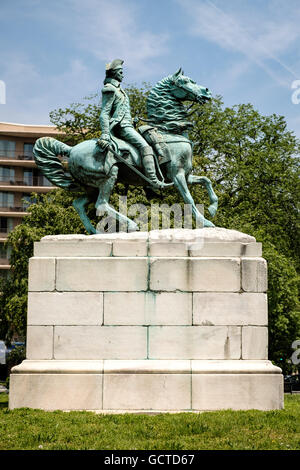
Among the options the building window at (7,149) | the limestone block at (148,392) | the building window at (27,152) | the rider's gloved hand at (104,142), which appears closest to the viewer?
the limestone block at (148,392)

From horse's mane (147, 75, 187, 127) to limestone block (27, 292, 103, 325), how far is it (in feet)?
12.7

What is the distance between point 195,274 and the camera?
9977mm

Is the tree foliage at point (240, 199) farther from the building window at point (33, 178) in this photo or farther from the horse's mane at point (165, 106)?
the building window at point (33, 178)

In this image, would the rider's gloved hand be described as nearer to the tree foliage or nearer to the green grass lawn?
the green grass lawn

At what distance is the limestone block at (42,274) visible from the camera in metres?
10.1

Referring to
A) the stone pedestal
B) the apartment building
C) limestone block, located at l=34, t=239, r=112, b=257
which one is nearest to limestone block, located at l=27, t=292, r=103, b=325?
the stone pedestal

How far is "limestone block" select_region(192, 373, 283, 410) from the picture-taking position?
9.47 m

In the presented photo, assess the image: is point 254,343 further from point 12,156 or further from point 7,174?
point 7,174

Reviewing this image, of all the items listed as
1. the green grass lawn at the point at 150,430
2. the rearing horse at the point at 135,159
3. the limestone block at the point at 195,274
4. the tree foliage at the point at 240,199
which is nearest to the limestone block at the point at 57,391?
the green grass lawn at the point at 150,430

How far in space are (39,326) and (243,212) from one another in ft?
69.6

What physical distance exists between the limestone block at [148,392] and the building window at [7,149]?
184ft

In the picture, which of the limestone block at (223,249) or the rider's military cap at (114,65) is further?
the rider's military cap at (114,65)
